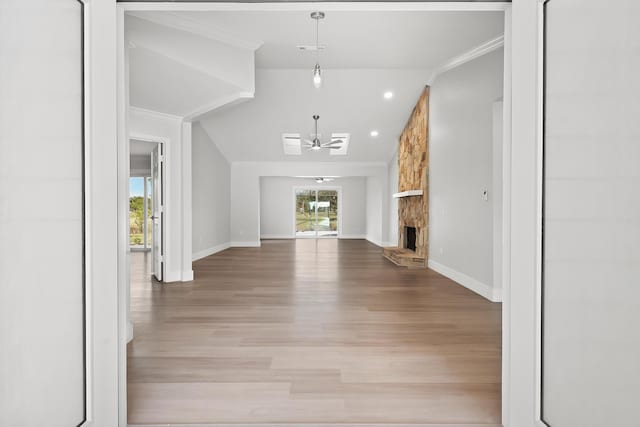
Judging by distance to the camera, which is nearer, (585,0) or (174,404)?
(585,0)

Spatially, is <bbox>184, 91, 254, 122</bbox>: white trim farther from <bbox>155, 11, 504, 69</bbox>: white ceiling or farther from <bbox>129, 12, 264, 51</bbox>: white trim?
<bbox>155, 11, 504, 69</bbox>: white ceiling

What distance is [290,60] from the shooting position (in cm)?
666

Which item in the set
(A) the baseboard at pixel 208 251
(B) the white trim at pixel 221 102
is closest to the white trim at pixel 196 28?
(B) the white trim at pixel 221 102

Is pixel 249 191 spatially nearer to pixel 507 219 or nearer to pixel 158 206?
pixel 158 206

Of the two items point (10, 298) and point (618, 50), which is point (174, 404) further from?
point (618, 50)

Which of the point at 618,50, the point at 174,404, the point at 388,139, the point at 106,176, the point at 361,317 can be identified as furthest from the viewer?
the point at 388,139

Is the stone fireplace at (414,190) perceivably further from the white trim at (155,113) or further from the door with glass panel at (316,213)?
the door with glass panel at (316,213)

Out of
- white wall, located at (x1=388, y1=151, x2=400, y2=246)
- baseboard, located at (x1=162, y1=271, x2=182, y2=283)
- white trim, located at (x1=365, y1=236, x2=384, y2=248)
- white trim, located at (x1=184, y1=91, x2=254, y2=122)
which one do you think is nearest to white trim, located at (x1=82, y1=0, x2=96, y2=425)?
white trim, located at (x1=184, y1=91, x2=254, y2=122)

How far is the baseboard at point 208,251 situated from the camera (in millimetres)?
8516

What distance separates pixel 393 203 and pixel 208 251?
4806 millimetres

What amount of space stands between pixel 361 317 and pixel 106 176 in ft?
9.35

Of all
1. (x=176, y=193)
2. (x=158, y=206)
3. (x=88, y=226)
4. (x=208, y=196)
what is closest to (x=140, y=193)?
(x=208, y=196)

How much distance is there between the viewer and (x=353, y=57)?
6.57 m

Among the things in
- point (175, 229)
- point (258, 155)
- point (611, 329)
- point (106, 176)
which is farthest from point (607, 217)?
point (258, 155)
